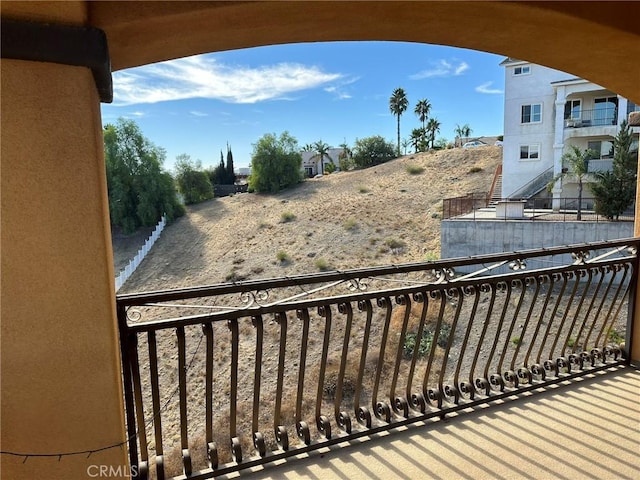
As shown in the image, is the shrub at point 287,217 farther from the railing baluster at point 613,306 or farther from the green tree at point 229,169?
the railing baluster at point 613,306

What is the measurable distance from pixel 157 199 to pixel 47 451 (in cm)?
2585

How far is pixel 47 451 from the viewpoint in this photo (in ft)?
3.97

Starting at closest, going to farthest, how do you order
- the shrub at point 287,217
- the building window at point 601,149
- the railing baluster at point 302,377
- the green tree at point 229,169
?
the railing baluster at point 302,377, the building window at point 601,149, the shrub at point 287,217, the green tree at point 229,169

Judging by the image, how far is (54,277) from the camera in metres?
1.16

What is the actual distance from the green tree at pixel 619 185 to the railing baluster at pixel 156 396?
15336 millimetres

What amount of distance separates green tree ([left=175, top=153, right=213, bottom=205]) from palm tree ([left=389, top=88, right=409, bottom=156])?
20.3 m

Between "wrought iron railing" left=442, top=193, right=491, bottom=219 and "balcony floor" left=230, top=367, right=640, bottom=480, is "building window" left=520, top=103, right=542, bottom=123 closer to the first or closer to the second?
"wrought iron railing" left=442, top=193, right=491, bottom=219

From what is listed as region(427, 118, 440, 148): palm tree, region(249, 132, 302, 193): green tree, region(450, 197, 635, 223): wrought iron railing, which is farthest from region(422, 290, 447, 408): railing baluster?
region(427, 118, 440, 148): palm tree

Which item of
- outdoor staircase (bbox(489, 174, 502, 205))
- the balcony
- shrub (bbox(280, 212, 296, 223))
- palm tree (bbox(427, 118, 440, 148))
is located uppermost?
palm tree (bbox(427, 118, 440, 148))

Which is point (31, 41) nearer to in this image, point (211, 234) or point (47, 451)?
point (47, 451)

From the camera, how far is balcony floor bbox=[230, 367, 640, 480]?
5.65 ft

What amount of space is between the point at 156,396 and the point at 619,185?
613 inches

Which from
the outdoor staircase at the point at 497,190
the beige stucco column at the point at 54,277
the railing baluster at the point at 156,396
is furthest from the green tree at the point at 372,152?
the beige stucco column at the point at 54,277

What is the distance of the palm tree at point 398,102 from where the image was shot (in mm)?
40250
